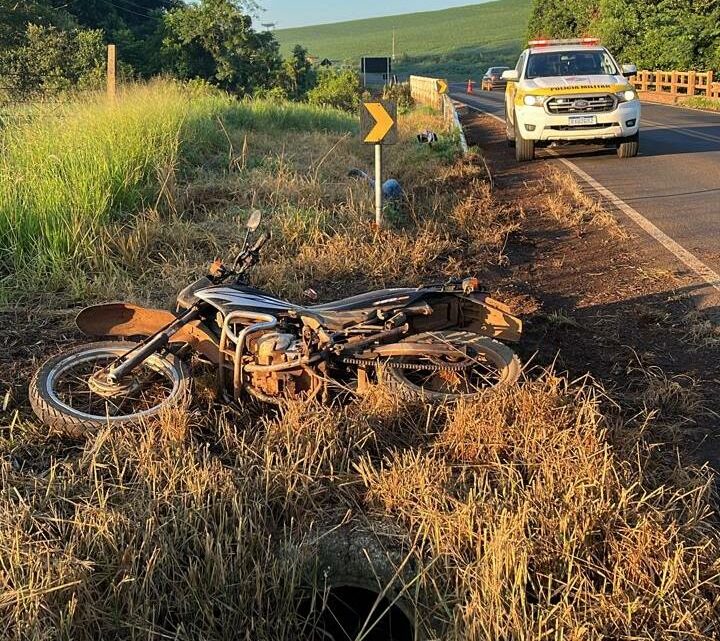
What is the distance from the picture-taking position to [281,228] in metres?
6.99

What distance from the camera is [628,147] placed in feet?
40.8

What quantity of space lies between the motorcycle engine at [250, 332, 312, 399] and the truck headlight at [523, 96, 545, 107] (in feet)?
31.5

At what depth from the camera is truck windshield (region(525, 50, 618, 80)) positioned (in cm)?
1280

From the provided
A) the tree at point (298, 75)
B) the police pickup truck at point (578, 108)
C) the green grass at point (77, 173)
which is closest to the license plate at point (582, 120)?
the police pickup truck at point (578, 108)

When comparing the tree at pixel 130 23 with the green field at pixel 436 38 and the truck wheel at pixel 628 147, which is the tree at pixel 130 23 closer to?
the truck wheel at pixel 628 147

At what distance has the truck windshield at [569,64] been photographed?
1280cm

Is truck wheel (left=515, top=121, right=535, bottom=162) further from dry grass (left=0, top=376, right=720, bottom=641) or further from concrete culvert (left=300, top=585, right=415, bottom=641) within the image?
Answer: concrete culvert (left=300, top=585, right=415, bottom=641)

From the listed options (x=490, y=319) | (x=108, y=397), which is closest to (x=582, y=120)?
(x=490, y=319)

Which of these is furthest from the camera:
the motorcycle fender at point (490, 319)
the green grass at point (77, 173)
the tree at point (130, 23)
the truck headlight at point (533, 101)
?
the tree at point (130, 23)

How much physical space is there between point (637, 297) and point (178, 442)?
3.89 meters

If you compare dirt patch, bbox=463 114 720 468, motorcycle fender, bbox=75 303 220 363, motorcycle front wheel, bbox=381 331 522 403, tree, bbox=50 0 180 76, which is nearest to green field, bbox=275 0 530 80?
tree, bbox=50 0 180 76

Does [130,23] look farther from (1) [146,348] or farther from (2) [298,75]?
(1) [146,348]

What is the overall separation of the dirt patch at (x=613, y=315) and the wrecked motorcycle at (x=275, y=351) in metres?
0.56

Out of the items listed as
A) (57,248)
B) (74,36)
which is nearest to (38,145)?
(57,248)
